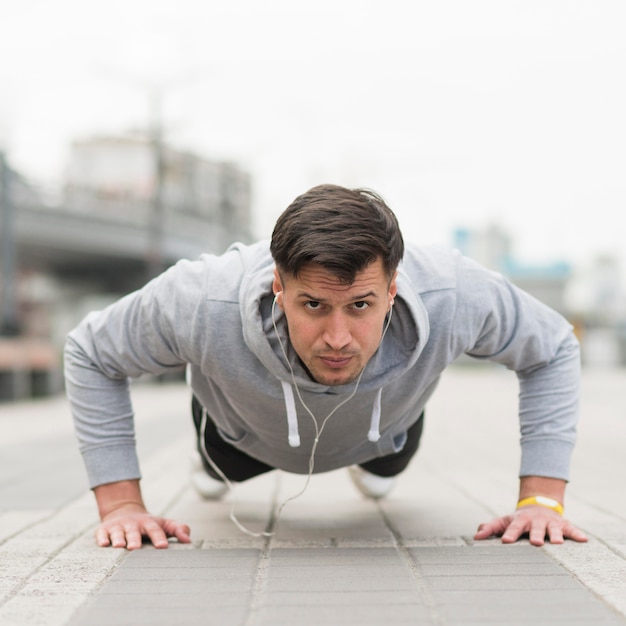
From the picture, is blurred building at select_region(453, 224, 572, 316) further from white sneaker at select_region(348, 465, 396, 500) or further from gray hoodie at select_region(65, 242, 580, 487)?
gray hoodie at select_region(65, 242, 580, 487)

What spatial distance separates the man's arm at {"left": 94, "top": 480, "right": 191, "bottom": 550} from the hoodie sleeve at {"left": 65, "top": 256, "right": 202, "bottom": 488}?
1.9 inches

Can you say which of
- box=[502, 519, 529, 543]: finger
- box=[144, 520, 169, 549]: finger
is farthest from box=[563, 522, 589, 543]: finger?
box=[144, 520, 169, 549]: finger

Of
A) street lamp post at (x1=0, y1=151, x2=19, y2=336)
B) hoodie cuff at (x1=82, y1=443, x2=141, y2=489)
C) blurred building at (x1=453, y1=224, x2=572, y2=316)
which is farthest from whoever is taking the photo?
blurred building at (x1=453, y1=224, x2=572, y2=316)

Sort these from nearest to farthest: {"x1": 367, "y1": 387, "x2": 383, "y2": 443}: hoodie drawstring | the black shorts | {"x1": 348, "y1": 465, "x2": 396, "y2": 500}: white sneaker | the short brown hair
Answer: the short brown hair
{"x1": 367, "y1": 387, "x2": 383, "y2": 443}: hoodie drawstring
the black shorts
{"x1": 348, "y1": 465, "x2": 396, "y2": 500}: white sneaker

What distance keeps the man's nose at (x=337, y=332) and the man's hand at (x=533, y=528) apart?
3.42ft

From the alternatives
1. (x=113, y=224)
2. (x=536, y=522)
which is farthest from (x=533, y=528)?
(x=113, y=224)

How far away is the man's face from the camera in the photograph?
271 centimetres

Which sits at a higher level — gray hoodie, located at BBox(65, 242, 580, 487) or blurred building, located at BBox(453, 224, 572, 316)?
gray hoodie, located at BBox(65, 242, 580, 487)

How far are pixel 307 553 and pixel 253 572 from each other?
35 centimetres

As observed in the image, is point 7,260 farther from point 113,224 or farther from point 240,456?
point 113,224

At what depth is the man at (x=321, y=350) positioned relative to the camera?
2.75 meters

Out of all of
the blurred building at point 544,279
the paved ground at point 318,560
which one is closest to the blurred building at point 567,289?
the blurred building at point 544,279

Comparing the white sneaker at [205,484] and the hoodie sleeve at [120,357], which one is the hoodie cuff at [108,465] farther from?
the white sneaker at [205,484]

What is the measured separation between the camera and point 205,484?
452 centimetres
